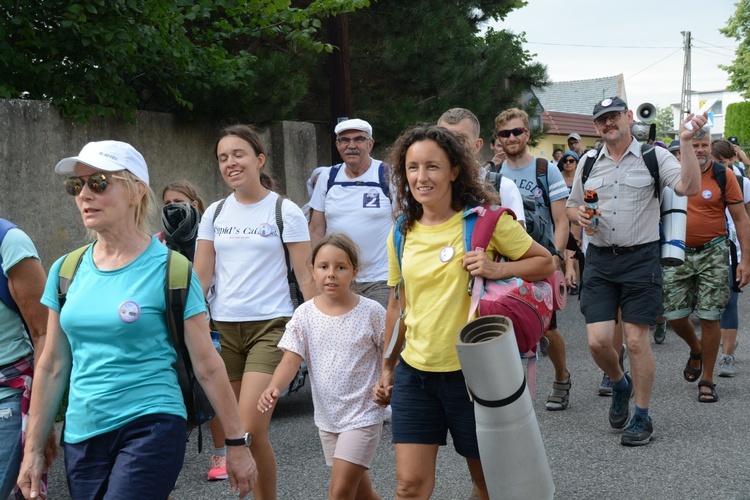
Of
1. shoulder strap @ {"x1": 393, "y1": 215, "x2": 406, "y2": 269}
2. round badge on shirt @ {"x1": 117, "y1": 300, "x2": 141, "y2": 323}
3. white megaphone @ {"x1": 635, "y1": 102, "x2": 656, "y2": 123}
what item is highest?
white megaphone @ {"x1": 635, "y1": 102, "x2": 656, "y2": 123}

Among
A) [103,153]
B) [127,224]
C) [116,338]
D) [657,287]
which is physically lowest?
[657,287]

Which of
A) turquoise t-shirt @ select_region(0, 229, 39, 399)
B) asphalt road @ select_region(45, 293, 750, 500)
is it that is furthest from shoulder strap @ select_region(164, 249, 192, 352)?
asphalt road @ select_region(45, 293, 750, 500)

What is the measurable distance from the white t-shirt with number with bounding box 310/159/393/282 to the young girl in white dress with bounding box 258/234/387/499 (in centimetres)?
220

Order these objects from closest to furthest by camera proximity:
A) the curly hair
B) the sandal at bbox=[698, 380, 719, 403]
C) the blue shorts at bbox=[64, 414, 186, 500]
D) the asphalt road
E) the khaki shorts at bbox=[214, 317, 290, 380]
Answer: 1. the blue shorts at bbox=[64, 414, 186, 500]
2. the curly hair
3. the khaki shorts at bbox=[214, 317, 290, 380]
4. the asphalt road
5. the sandal at bbox=[698, 380, 719, 403]

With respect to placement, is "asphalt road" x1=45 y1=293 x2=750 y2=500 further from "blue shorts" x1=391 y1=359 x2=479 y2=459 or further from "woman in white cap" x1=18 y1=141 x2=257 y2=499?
"woman in white cap" x1=18 y1=141 x2=257 y2=499

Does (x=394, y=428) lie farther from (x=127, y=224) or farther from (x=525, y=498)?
(x=127, y=224)

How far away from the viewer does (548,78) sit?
15664 mm

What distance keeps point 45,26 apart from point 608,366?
5931mm

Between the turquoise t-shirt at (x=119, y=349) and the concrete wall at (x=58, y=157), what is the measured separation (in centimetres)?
587

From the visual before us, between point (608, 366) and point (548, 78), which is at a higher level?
point (548, 78)

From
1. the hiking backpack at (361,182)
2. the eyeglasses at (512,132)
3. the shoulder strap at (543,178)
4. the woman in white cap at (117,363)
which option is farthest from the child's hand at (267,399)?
the shoulder strap at (543,178)

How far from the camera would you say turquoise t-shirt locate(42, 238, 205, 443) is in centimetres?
316

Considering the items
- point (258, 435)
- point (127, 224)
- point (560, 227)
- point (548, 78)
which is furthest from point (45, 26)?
point (548, 78)

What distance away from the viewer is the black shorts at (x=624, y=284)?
20.5ft
